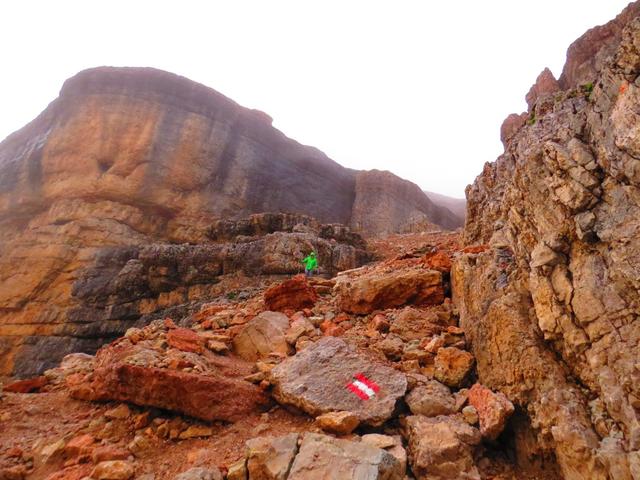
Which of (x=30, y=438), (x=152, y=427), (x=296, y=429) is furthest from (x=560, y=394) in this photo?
(x=30, y=438)

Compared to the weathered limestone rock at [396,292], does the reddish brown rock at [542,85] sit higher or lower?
higher

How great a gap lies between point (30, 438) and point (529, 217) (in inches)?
345

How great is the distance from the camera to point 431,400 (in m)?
5.51

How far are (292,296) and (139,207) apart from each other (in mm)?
26407

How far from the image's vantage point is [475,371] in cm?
613

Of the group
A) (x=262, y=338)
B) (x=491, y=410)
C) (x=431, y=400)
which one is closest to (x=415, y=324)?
(x=431, y=400)

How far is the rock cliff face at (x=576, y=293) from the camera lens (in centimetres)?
421

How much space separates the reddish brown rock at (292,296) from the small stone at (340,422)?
4961 mm

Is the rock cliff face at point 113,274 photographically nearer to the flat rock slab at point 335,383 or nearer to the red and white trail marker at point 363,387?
the flat rock slab at point 335,383

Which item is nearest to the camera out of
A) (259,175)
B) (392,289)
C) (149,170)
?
(392,289)

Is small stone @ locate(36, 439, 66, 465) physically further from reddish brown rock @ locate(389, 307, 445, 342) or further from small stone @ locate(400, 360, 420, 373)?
reddish brown rock @ locate(389, 307, 445, 342)

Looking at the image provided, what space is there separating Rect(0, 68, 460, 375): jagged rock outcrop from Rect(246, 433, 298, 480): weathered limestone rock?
15733mm

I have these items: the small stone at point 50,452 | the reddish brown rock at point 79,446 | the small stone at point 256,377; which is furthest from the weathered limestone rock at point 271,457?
the small stone at point 50,452

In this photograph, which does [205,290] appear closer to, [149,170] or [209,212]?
[209,212]
